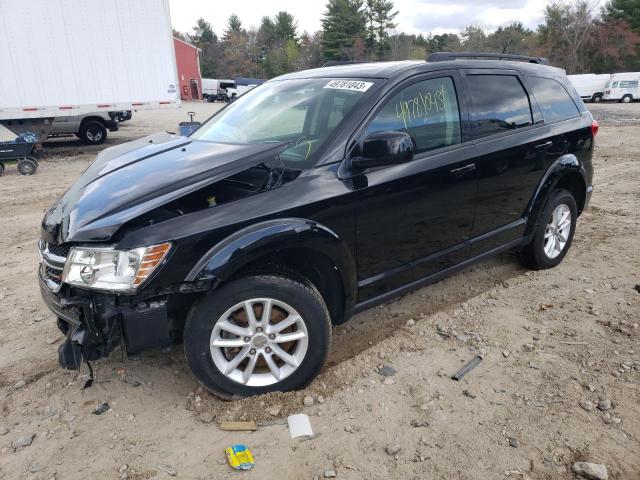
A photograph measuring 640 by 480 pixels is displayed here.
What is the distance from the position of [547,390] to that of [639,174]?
7867mm

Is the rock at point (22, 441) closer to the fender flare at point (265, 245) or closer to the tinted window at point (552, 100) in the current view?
the fender flare at point (265, 245)

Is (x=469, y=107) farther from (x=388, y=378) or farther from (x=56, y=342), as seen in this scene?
(x=56, y=342)

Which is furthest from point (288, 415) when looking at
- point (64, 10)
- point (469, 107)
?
point (64, 10)

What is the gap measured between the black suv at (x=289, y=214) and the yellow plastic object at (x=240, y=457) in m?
0.35

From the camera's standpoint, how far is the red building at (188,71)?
52594 millimetres

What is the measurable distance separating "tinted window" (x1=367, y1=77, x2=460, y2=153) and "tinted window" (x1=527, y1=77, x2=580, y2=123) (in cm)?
121

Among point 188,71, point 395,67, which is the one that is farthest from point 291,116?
point 188,71

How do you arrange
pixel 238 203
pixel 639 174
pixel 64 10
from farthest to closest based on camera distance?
pixel 64 10 < pixel 639 174 < pixel 238 203

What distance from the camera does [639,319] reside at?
365cm

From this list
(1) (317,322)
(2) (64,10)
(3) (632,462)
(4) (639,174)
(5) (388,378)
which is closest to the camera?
(3) (632,462)

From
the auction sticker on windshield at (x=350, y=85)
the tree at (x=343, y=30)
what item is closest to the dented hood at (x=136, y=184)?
the auction sticker on windshield at (x=350, y=85)

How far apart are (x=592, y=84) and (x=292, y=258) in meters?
39.0

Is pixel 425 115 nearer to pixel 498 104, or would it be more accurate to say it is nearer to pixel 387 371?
pixel 498 104

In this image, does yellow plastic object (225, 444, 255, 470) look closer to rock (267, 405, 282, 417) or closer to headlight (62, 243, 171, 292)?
rock (267, 405, 282, 417)
